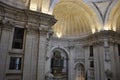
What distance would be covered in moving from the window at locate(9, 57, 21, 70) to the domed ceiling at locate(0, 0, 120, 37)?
4621mm

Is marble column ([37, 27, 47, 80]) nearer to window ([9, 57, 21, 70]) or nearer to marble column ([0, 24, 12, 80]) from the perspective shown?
window ([9, 57, 21, 70])

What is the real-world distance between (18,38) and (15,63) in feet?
7.01

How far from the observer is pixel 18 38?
38.0 feet

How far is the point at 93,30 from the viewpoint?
60.5ft

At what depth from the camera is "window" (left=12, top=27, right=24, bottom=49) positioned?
37.2ft

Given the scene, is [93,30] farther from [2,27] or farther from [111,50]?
[2,27]

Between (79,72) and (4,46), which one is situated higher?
(4,46)

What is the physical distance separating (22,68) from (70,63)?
10.6m

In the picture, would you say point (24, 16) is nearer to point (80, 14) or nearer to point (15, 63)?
point (15, 63)

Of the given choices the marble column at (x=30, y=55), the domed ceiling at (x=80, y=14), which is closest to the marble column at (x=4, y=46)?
the marble column at (x=30, y=55)

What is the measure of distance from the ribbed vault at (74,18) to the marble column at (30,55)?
813 cm

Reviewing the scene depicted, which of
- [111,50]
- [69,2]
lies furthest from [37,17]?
[111,50]

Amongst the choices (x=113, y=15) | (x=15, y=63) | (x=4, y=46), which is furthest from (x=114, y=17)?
(x=4, y=46)

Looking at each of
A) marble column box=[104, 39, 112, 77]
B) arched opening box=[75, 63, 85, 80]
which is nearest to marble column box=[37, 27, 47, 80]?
marble column box=[104, 39, 112, 77]
